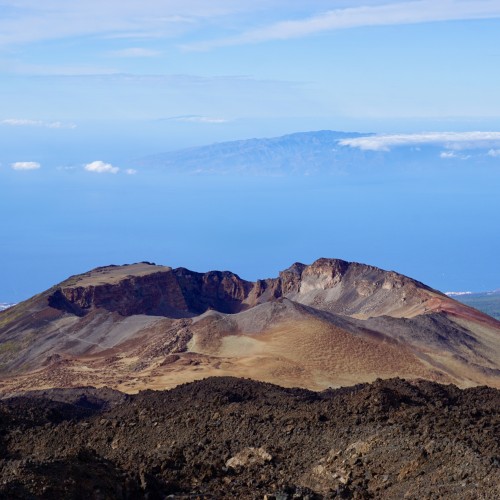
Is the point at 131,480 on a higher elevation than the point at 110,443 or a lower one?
higher

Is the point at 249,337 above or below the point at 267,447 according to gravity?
below

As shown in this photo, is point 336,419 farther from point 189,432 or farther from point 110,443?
point 110,443

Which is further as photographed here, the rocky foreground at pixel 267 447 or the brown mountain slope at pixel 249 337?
the brown mountain slope at pixel 249 337

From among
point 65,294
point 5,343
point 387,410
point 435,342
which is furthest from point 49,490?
point 65,294

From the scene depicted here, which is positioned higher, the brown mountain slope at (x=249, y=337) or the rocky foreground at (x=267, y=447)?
the rocky foreground at (x=267, y=447)

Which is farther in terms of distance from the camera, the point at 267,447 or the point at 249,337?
the point at 249,337
